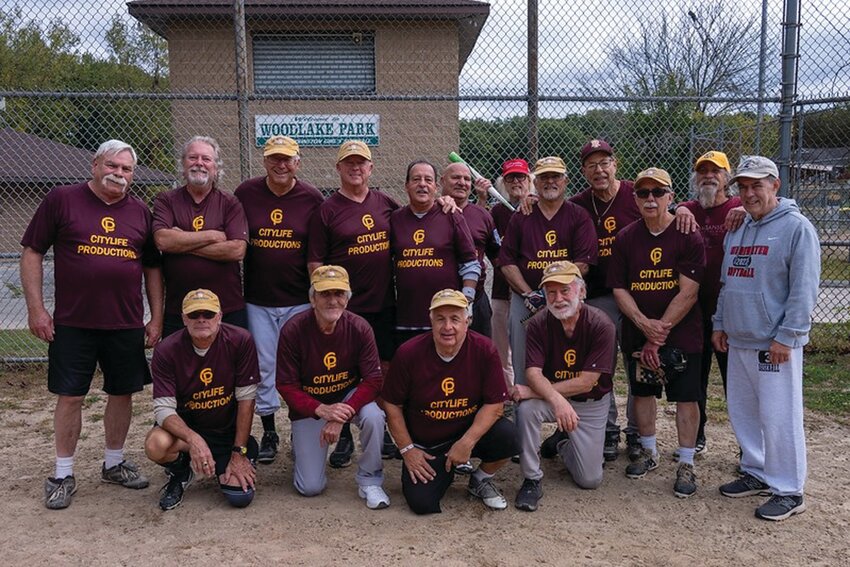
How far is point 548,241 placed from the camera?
15.5 ft

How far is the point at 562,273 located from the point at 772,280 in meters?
1.14

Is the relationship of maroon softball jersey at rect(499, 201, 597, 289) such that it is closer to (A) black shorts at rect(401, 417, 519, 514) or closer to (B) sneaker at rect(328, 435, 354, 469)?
(A) black shorts at rect(401, 417, 519, 514)

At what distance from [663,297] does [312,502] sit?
2.45 meters

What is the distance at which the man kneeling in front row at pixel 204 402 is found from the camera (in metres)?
4.11

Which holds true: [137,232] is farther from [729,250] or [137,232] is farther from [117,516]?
[729,250]

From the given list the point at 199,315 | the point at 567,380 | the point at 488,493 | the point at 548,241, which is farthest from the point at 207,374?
the point at 548,241

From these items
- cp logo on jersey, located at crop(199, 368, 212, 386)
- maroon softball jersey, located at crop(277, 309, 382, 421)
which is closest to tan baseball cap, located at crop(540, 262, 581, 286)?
maroon softball jersey, located at crop(277, 309, 382, 421)

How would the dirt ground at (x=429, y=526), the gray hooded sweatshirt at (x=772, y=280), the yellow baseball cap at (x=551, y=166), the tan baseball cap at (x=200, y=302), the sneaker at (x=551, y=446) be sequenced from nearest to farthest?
1. the dirt ground at (x=429, y=526)
2. the gray hooded sweatshirt at (x=772, y=280)
3. the tan baseball cap at (x=200, y=302)
4. the yellow baseball cap at (x=551, y=166)
5. the sneaker at (x=551, y=446)

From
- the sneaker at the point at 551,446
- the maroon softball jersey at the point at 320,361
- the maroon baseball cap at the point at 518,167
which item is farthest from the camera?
the maroon baseball cap at the point at 518,167

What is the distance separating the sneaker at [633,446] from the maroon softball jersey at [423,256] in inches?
62.8

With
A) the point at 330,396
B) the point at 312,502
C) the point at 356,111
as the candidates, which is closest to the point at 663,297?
the point at 330,396

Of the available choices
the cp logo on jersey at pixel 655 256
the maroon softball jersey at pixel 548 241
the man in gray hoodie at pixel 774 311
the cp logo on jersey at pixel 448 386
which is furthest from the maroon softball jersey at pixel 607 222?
the cp logo on jersey at pixel 448 386

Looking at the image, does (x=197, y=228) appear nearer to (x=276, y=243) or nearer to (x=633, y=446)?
(x=276, y=243)

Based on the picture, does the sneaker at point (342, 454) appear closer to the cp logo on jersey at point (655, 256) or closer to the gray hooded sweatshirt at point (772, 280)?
the cp logo on jersey at point (655, 256)
